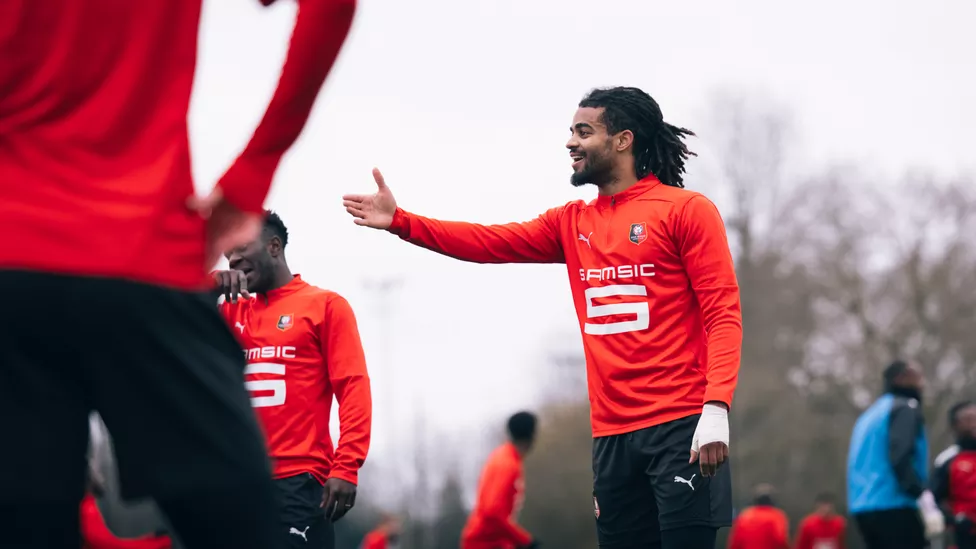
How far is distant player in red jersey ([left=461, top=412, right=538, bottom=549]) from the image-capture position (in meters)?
11.4

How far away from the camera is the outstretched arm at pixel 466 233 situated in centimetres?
566

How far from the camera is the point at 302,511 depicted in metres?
6.53

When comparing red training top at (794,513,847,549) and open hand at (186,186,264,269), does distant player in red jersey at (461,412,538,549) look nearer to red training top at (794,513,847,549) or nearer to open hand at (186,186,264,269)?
open hand at (186,186,264,269)

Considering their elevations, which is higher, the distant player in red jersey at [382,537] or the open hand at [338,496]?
the open hand at [338,496]

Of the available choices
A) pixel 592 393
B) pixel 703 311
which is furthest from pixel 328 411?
pixel 703 311

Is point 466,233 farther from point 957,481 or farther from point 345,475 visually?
point 957,481

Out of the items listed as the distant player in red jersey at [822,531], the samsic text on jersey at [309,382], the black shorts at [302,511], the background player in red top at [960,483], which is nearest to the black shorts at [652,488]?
the samsic text on jersey at [309,382]

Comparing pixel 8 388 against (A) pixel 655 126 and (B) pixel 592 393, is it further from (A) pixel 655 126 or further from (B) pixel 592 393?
(A) pixel 655 126

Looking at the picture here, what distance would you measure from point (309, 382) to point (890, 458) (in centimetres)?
604

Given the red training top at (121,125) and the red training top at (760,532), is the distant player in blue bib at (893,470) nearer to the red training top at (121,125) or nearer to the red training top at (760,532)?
the red training top at (760,532)

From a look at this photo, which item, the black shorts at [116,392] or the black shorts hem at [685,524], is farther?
the black shorts hem at [685,524]

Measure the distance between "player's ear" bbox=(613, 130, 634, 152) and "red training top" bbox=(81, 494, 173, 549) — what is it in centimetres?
331

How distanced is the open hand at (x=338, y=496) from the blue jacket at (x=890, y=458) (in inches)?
237

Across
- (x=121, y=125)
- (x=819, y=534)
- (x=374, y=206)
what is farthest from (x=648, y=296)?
(x=819, y=534)
